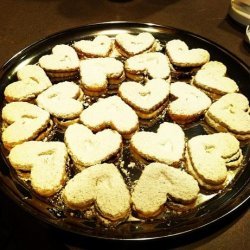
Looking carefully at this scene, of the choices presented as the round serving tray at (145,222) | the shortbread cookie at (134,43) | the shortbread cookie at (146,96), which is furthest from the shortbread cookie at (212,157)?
the shortbread cookie at (134,43)

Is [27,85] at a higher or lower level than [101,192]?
higher

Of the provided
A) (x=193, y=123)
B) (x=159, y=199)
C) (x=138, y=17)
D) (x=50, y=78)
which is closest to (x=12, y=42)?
(x=50, y=78)

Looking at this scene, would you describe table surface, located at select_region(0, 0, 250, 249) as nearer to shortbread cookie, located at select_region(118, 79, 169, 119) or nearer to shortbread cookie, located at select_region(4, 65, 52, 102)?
shortbread cookie, located at select_region(4, 65, 52, 102)

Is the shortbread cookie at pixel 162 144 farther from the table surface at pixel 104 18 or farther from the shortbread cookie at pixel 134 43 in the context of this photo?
the table surface at pixel 104 18

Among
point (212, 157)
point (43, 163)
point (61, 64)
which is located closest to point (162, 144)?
point (212, 157)

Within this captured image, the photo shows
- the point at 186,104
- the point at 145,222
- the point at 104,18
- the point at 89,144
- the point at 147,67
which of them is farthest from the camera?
the point at 104,18

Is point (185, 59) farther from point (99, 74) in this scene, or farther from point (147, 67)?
point (99, 74)

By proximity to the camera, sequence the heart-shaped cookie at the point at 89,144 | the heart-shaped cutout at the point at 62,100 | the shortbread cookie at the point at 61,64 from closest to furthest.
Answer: the heart-shaped cookie at the point at 89,144, the heart-shaped cutout at the point at 62,100, the shortbread cookie at the point at 61,64
